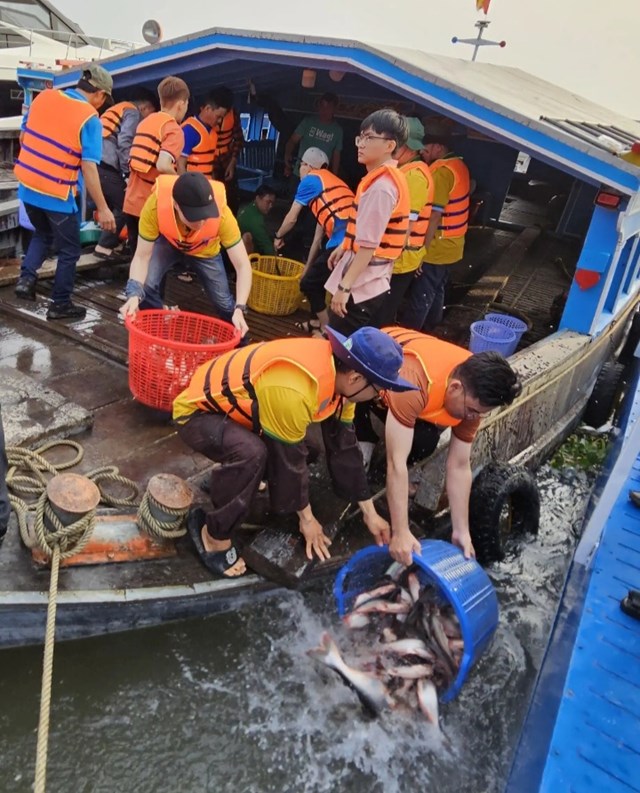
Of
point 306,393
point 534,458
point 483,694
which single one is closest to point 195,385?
point 306,393

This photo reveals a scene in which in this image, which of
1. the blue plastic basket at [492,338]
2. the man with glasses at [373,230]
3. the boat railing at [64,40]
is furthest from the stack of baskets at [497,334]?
the boat railing at [64,40]

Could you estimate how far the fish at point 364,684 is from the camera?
3244mm

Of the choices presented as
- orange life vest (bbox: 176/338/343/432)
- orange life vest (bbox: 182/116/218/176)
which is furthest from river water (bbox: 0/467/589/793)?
orange life vest (bbox: 182/116/218/176)

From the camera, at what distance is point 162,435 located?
465 cm

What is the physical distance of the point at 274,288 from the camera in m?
6.96

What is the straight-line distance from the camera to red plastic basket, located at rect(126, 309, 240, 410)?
426cm

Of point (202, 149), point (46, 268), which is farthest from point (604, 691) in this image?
point (202, 149)

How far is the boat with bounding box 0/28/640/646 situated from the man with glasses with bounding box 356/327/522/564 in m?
0.69

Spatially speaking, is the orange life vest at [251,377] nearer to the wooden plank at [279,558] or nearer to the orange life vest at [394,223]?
the wooden plank at [279,558]

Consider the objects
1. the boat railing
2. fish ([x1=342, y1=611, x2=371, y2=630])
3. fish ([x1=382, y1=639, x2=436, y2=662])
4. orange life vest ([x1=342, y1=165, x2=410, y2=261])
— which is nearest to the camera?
fish ([x1=382, y1=639, x2=436, y2=662])

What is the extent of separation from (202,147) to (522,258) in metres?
5.94

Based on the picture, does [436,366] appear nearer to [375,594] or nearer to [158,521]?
[375,594]

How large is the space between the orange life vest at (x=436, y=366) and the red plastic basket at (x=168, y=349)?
1.42m

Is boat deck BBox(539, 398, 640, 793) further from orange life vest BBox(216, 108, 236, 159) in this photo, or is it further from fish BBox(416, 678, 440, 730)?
orange life vest BBox(216, 108, 236, 159)
